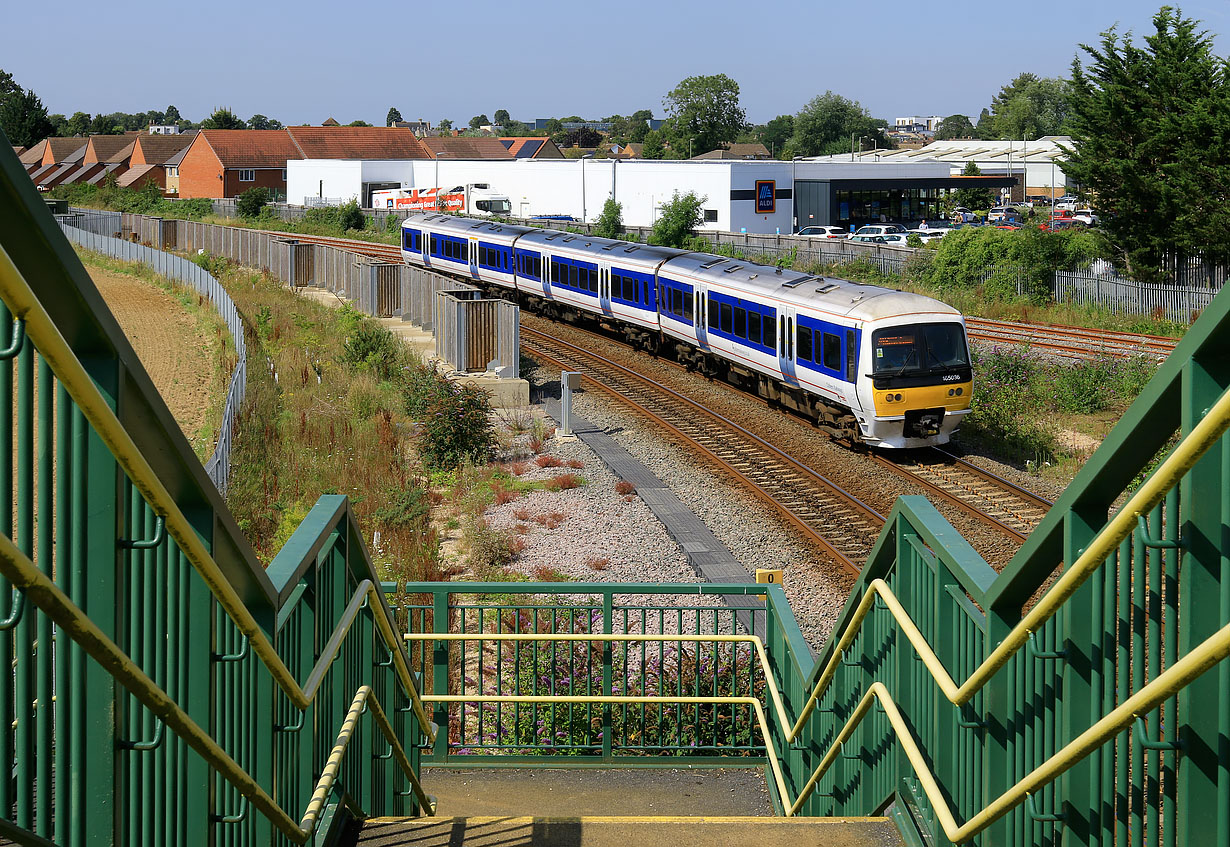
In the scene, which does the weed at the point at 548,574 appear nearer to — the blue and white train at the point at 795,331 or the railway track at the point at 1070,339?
the blue and white train at the point at 795,331

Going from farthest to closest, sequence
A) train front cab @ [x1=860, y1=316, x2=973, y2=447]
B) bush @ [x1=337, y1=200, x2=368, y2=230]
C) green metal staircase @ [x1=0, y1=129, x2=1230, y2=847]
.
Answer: bush @ [x1=337, y1=200, x2=368, y2=230] < train front cab @ [x1=860, y1=316, x2=973, y2=447] < green metal staircase @ [x1=0, y1=129, x2=1230, y2=847]

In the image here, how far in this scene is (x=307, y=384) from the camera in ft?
77.9

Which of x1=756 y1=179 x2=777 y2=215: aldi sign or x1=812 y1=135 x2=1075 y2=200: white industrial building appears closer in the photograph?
x1=756 y1=179 x2=777 y2=215: aldi sign

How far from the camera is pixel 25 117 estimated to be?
112688mm

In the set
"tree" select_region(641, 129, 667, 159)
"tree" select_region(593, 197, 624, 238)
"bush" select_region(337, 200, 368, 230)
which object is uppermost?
"tree" select_region(641, 129, 667, 159)

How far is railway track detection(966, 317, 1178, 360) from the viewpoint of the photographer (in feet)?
88.2

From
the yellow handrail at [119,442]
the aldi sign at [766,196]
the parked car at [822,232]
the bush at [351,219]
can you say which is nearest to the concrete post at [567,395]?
the yellow handrail at [119,442]

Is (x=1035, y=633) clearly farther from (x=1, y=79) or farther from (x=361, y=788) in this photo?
(x=1, y=79)

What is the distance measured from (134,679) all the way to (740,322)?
68.7 feet

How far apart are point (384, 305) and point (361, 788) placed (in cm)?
2814

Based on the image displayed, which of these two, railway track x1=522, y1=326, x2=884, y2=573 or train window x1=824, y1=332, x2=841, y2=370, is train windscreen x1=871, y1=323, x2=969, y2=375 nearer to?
train window x1=824, y1=332, x2=841, y2=370

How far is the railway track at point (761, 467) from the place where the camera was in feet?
50.5

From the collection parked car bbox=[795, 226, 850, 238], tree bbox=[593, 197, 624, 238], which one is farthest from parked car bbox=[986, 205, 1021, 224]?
tree bbox=[593, 197, 624, 238]

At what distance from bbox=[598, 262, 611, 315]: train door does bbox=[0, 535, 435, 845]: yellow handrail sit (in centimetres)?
2608
